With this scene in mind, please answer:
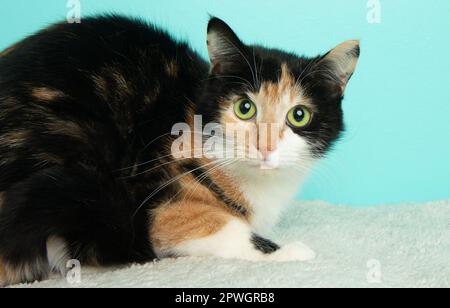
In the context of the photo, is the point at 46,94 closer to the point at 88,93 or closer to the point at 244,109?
the point at 88,93

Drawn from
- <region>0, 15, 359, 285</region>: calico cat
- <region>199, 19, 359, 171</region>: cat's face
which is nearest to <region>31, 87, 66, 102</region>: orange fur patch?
<region>0, 15, 359, 285</region>: calico cat

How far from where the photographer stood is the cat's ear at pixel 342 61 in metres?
1.50

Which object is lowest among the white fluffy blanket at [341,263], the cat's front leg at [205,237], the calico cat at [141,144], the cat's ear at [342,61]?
the white fluffy blanket at [341,263]

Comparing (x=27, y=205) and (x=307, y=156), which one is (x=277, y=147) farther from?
(x=27, y=205)

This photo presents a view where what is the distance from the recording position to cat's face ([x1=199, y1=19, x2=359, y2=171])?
1422mm

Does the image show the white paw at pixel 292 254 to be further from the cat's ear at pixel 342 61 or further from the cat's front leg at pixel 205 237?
the cat's ear at pixel 342 61

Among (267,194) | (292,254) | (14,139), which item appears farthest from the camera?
(267,194)

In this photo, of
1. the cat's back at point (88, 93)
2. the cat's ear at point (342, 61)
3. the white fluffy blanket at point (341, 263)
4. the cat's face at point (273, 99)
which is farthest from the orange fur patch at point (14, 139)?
the cat's ear at point (342, 61)

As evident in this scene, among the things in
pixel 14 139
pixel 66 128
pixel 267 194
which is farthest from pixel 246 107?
pixel 14 139

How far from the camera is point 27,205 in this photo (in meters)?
1.27

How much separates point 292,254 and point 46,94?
2.61 feet

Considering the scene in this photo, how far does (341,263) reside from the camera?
4.77 ft

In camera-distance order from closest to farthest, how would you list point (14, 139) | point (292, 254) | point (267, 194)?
1. point (14, 139)
2. point (292, 254)
3. point (267, 194)
